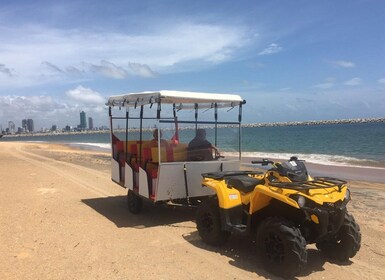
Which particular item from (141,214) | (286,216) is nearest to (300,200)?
(286,216)

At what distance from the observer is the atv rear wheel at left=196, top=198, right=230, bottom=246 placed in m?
6.66

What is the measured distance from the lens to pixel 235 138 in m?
9.41

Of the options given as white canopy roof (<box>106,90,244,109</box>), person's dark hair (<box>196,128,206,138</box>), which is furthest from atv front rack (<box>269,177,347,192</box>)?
person's dark hair (<box>196,128,206,138</box>)

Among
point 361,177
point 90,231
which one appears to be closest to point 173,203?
point 90,231

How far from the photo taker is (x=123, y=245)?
691cm

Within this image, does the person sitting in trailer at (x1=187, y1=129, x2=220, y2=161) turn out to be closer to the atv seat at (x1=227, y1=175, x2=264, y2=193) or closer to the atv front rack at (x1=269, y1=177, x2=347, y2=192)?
the atv seat at (x1=227, y1=175, x2=264, y2=193)

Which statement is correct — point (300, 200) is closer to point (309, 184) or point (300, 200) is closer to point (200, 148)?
point (309, 184)

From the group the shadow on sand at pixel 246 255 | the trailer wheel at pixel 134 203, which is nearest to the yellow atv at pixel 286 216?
the shadow on sand at pixel 246 255

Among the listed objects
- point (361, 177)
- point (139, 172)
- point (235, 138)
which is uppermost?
point (235, 138)

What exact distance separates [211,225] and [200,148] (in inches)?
94.8

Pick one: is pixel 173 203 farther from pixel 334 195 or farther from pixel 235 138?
pixel 334 195

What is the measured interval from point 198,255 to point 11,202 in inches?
242

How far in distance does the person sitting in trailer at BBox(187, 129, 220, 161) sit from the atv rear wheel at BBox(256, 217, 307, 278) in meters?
3.17

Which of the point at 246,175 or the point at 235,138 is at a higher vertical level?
the point at 235,138
